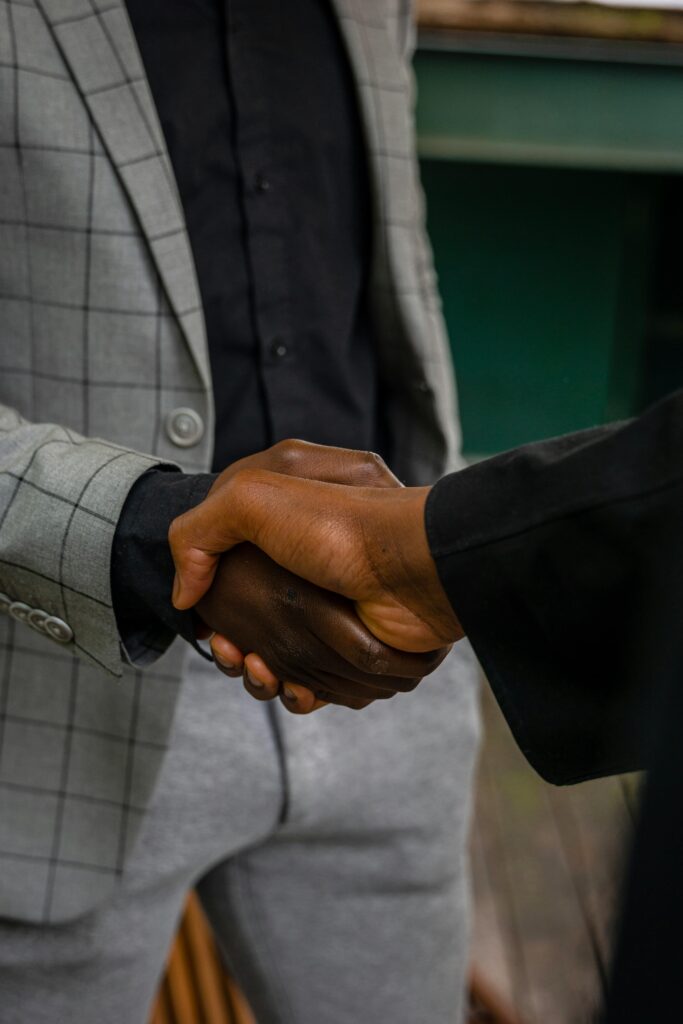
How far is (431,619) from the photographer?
0.54 meters

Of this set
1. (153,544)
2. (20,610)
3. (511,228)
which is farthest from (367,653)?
(511,228)

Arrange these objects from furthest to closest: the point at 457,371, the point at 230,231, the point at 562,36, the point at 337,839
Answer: the point at 457,371, the point at 562,36, the point at 337,839, the point at 230,231

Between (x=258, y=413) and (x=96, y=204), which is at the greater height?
(x=96, y=204)

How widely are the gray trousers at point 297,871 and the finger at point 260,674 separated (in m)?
0.26

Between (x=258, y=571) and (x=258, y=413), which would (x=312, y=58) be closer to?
(x=258, y=413)

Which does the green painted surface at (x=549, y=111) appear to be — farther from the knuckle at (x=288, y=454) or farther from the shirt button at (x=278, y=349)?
the knuckle at (x=288, y=454)

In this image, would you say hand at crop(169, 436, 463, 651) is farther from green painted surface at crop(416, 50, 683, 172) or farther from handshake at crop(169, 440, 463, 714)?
green painted surface at crop(416, 50, 683, 172)

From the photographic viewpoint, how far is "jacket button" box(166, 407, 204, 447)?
799 millimetres

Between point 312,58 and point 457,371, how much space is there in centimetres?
70

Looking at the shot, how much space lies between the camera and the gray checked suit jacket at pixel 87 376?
26.8 inches

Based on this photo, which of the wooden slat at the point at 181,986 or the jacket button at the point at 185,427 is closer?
the jacket button at the point at 185,427

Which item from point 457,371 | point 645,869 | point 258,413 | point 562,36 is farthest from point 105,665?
point 562,36

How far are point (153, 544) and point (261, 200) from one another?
1.05ft

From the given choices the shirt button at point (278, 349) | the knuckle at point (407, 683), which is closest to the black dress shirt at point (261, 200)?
the shirt button at point (278, 349)
